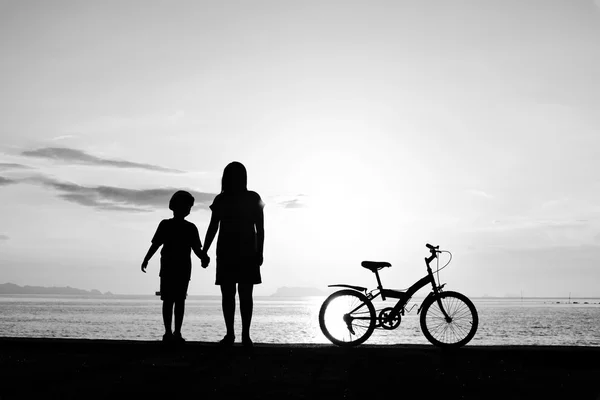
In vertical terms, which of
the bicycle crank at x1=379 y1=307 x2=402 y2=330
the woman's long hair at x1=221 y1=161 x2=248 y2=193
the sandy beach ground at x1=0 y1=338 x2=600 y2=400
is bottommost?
the sandy beach ground at x1=0 y1=338 x2=600 y2=400

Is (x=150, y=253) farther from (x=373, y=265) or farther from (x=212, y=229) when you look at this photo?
(x=373, y=265)

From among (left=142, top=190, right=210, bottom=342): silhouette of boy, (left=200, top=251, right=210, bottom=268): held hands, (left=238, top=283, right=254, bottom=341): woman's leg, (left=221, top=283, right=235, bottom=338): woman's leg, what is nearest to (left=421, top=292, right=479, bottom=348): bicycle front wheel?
(left=238, top=283, right=254, bottom=341): woman's leg

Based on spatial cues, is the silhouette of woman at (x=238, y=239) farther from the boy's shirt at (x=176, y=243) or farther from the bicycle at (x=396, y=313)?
the bicycle at (x=396, y=313)

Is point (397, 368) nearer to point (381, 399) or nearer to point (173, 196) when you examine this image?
point (381, 399)

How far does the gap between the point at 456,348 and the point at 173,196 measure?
201 inches

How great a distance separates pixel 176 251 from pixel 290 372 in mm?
3868

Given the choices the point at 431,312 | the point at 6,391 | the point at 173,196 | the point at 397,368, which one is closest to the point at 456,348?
the point at 431,312

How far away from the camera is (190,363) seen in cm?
741

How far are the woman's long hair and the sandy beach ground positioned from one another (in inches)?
92.9

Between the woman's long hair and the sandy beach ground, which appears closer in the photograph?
the sandy beach ground

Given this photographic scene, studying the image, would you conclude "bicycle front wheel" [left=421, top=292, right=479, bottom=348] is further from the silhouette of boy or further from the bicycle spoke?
the silhouette of boy

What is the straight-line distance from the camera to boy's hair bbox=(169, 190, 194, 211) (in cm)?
986

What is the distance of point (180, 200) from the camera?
32.4 ft

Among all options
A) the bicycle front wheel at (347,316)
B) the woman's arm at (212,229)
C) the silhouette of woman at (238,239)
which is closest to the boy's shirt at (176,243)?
the woman's arm at (212,229)
